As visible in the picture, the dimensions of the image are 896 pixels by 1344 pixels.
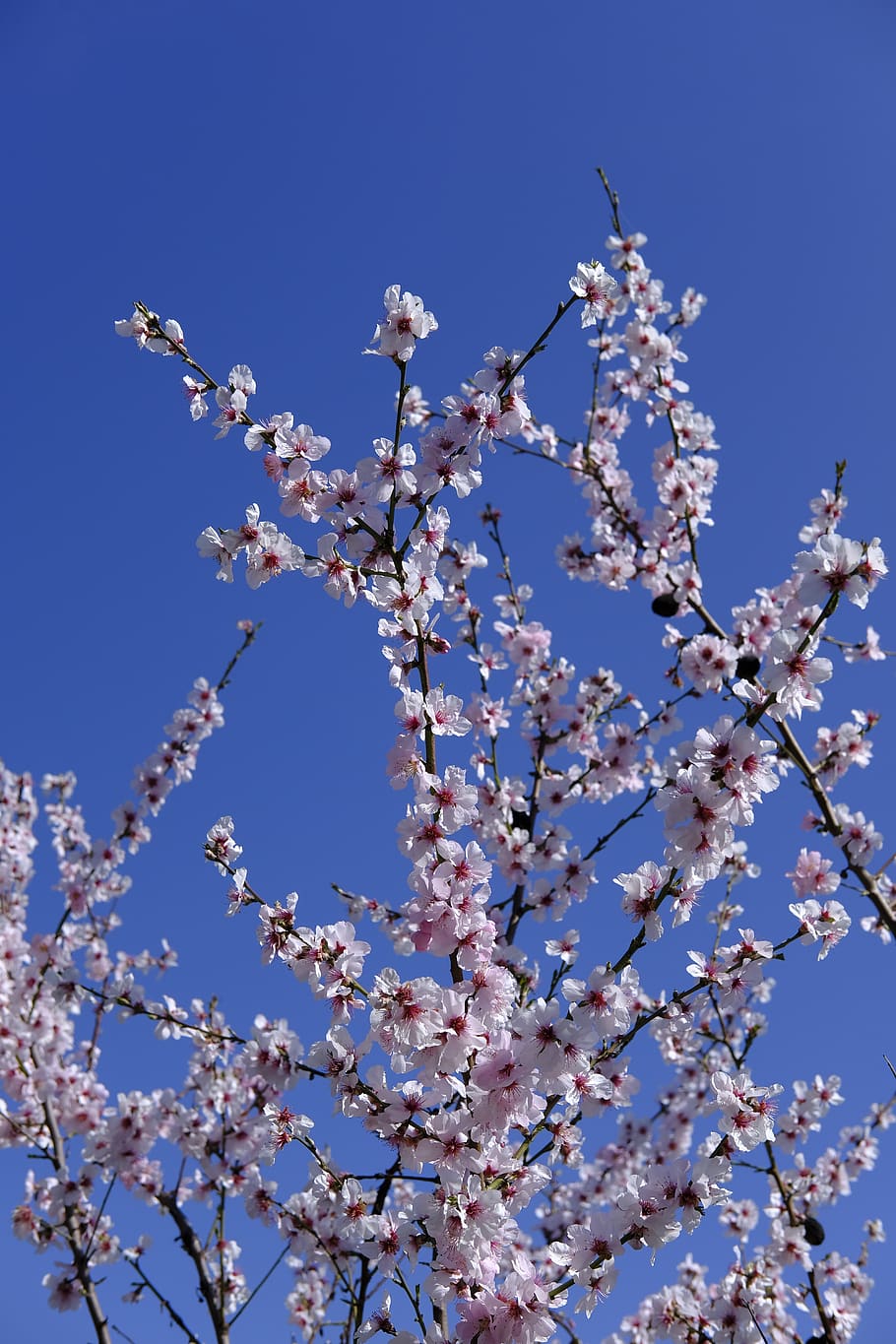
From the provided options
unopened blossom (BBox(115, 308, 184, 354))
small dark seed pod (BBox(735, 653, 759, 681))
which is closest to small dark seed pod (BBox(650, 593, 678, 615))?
small dark seed pod (BBox(735, 653, 759, 681))

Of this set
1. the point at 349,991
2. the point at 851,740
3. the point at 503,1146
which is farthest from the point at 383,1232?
the point at 851,740

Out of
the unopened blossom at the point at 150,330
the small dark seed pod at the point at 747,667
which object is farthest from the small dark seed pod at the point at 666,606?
the unopened blossom at the point at 150,330

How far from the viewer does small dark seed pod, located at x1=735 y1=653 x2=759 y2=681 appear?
551 centimetres

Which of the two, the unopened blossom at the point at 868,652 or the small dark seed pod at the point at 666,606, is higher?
the small dark seed pod at the point at 666,606

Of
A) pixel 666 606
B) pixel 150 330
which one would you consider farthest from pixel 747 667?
pixel 150 330

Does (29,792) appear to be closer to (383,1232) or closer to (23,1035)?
(23,1035)

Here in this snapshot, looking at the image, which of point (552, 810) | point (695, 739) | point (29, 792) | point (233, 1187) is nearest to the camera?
point (695, 739)

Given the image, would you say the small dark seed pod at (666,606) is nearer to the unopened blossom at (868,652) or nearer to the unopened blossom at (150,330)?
the unopened blossom at (868,652)

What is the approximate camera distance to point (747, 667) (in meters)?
5.55

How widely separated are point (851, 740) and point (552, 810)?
2.11 meters

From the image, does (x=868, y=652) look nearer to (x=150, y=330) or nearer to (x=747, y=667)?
(x=747, y=667)

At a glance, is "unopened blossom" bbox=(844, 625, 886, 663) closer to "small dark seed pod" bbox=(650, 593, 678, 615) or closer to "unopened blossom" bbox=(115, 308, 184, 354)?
"small dark seed pod" bbox=(650, 593, 678, 615)

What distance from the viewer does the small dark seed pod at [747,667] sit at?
551 centimetres

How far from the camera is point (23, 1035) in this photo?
7.32 metres
